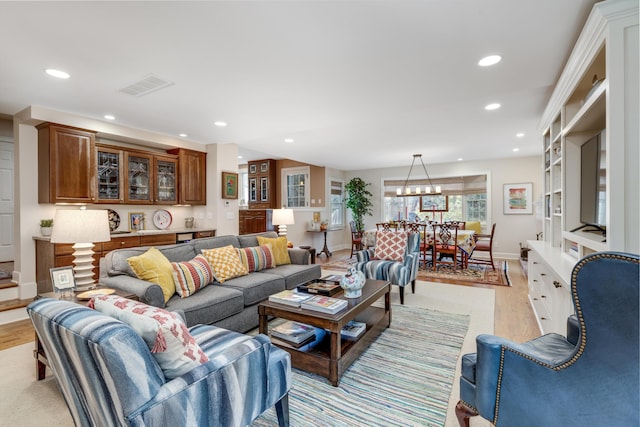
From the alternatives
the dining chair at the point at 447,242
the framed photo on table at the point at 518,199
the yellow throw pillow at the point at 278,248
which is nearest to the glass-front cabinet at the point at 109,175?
the yellow throw pillow at the point at 278,248

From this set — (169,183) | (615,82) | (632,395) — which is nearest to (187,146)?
(169,183)

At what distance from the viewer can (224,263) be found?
3.08 metres

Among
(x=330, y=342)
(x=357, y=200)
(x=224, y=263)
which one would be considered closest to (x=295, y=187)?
(x=357, y=200)

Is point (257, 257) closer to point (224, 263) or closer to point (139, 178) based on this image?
point (224, 263)

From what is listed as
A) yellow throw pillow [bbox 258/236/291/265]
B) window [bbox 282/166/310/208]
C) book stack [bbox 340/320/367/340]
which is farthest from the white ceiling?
window [bbox 282/166/310/208]

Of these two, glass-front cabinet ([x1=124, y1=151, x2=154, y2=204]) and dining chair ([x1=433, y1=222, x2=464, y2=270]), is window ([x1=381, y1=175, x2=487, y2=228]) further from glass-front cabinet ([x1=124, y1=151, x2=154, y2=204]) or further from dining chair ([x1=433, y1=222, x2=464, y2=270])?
glass-front cabinet ([x1=124, y1=151, x2=154, y2=204])

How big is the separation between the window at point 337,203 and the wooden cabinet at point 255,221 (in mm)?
1935

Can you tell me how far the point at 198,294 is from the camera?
8.70 feet

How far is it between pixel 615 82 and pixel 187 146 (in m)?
5.40

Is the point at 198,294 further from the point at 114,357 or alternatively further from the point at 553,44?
the point at 553,44

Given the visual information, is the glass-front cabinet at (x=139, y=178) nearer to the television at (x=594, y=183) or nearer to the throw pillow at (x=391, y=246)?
the throw pillow at (x=391, y=246)

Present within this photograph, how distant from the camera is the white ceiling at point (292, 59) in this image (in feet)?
6.19

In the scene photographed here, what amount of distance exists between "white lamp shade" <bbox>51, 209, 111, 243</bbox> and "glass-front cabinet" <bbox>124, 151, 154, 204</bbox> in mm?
2569

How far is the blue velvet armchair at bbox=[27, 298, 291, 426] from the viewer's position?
3.16 ft
